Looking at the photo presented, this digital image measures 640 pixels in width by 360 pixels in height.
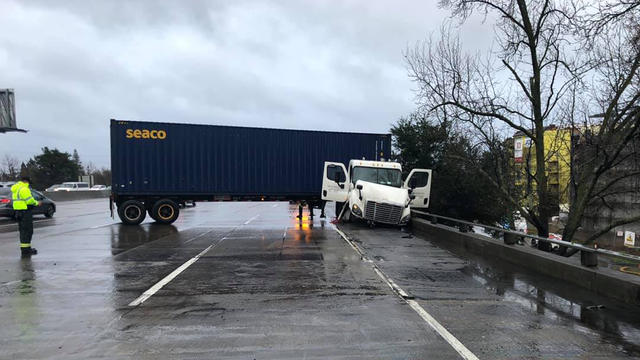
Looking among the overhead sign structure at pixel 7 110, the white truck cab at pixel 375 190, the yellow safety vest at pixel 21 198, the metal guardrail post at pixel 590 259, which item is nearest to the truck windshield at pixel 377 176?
the white truck cab at pixel 375 190

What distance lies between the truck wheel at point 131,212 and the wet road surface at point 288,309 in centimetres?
837

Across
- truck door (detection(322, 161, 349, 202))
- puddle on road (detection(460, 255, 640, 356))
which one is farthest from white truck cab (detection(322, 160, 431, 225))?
puddle on road (detection(460, 255, 640, 356))

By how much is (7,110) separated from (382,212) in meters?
32.1

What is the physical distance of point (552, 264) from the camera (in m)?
8.77

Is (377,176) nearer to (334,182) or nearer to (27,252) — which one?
(334,182)

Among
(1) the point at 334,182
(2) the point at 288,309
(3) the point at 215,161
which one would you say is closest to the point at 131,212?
(3) the point at 215,161

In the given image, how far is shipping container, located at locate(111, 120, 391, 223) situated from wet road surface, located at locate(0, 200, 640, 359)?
8.40 meters

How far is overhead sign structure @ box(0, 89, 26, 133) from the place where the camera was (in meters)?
34.5

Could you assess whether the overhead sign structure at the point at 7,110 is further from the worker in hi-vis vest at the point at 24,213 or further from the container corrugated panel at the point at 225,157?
the worker in hi-vis vest at the point at 24,213

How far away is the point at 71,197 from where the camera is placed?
4591 cm

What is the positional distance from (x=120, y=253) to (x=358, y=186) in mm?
9213

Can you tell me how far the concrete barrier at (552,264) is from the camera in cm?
685

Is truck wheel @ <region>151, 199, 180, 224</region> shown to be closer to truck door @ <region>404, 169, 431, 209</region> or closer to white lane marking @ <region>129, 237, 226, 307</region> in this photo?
white lane marking @ <region>129, 237, 226, 307</region>

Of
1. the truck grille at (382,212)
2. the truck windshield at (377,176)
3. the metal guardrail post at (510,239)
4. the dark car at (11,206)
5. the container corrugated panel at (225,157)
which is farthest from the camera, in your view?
the dark car at (11,206)
